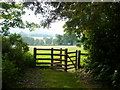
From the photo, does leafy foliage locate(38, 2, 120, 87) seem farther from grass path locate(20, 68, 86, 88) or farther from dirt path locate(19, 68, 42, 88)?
dirt path locate(19, 68, 42, 88)

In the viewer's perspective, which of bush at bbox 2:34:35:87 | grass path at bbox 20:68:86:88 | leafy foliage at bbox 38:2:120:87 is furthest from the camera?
grass path at bbox 20:68:86:88

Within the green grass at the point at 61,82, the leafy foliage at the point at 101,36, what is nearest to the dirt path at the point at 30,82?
the green grass at the point at 61,82

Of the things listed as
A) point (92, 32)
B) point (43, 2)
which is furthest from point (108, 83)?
point (43, 2)

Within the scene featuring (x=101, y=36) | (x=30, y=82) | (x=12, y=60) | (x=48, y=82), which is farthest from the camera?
(x=12, y=60)

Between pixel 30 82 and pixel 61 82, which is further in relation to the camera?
pixel 61 82

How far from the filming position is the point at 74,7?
5.48 m

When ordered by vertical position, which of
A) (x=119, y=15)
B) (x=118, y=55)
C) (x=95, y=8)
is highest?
(x=95, y=8)

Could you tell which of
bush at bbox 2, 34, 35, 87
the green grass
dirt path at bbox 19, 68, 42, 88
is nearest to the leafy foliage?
the green grass

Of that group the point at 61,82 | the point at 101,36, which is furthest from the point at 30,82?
the point at 101,36

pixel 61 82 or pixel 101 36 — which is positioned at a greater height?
pixel 101 36

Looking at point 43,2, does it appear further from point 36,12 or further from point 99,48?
point 99,48

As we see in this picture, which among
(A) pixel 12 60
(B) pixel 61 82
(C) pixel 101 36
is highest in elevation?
(C) pixel 101 36

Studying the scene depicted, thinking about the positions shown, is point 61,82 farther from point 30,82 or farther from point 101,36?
point 101,36

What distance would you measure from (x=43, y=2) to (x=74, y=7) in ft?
4.98
